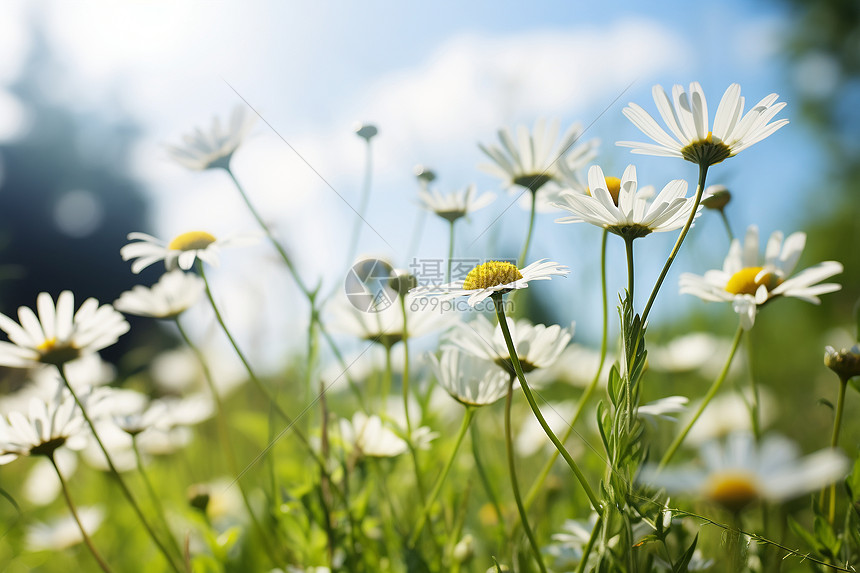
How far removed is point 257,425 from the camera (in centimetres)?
56

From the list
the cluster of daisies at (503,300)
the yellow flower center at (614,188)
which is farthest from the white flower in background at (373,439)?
the yellow flower center at (614,188)

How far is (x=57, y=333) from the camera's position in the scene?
1.25 ft

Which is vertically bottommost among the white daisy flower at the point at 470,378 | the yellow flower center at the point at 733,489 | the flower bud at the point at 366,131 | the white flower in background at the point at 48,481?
the white flower in background at the point at 48,481

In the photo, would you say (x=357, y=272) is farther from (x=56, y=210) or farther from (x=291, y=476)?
(x=56, y=210)

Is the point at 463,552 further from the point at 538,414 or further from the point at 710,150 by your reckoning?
the point at 710,150

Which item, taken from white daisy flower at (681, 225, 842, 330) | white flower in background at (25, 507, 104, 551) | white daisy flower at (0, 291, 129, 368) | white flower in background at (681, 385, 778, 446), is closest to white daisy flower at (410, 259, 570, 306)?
white daisy flower at (681, 225, 842, 330)

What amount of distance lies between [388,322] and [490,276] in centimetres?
18

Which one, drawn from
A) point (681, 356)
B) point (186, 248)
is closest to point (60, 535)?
point (186, 248)

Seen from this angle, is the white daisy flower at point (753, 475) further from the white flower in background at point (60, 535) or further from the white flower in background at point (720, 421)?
the white flower in background at point (60, 535)

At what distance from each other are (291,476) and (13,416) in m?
0.26

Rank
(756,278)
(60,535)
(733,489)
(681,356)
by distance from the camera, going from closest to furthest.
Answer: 1. (733,489)
2. (756,278)
3. (60,535)
4. (681,356)

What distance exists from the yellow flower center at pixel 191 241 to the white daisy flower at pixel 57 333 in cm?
6

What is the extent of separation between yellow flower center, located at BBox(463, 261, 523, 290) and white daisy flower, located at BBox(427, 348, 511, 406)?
6cm

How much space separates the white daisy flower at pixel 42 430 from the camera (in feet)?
1.13
